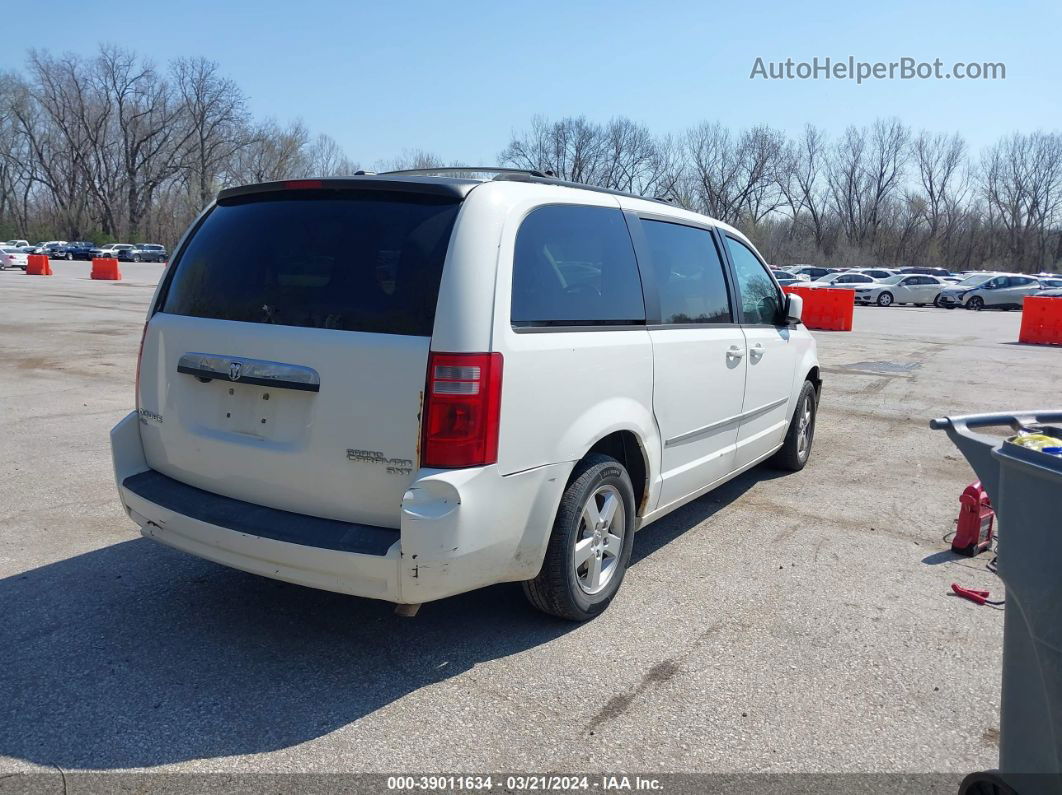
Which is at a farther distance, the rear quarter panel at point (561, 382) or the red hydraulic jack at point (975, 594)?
the red hydraulic jack at point (975, 594)

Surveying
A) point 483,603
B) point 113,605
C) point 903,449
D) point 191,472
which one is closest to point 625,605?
point 483,603

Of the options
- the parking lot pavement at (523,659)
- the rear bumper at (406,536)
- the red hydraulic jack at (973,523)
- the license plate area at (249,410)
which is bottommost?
the parking lot pavement at (523,659)

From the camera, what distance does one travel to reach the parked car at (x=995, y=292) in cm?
3772

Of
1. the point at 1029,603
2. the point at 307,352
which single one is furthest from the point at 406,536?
the point at 1029,603

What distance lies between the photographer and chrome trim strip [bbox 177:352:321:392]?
331 centimetres

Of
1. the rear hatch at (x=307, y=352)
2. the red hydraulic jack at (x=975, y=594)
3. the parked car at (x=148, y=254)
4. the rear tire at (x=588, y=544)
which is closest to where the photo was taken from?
the rear hatch at (x=307, y=352)

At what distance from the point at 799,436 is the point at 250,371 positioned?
4.62 metres

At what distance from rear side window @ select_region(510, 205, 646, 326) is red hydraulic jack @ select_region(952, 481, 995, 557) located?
7.56ft

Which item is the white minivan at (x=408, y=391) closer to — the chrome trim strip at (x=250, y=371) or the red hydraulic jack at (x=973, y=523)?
the chrome trim strip at (x=250, y=371)

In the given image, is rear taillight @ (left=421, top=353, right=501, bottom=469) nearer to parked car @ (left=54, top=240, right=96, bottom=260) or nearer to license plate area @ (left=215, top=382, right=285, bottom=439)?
license plate area @ (left=215, top=382, right=285, bottom=439)

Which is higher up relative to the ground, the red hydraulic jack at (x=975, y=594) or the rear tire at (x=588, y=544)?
the rear tire at (x=588, y=544)

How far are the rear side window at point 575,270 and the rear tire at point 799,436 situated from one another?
111 inches

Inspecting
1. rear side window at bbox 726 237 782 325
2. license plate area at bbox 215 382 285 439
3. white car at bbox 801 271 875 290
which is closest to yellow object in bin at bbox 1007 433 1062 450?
license plate area at bbox 215 382 285 439

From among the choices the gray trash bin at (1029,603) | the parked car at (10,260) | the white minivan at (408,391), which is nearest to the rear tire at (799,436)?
the white minivan at (408,391)
